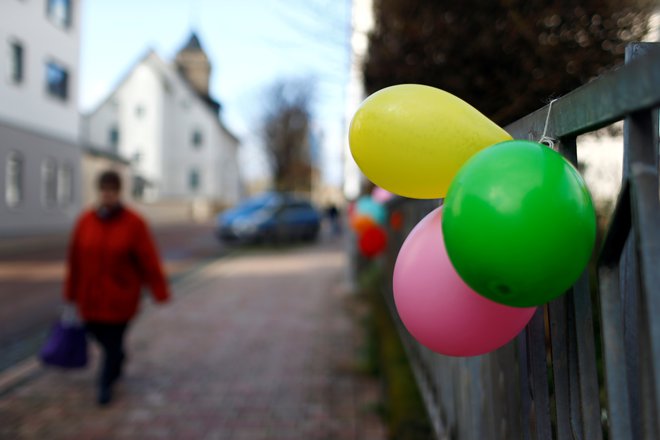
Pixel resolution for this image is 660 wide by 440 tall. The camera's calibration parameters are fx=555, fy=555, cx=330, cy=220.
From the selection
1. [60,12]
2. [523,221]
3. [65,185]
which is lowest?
[523,221]

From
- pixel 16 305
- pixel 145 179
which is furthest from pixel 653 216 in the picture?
pixel 145 179

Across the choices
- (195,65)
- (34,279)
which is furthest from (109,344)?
(195,65)

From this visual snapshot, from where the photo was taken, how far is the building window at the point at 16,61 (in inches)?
689

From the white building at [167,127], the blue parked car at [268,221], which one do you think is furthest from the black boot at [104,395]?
the white building at [167,127]

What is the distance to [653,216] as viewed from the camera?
0.83 m

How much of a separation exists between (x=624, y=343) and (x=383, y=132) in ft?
2.14

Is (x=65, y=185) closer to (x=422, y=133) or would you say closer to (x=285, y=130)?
(x=285, y=130)

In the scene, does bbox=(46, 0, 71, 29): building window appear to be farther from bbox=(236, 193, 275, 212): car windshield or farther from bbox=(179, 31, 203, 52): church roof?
bbox=(179, 31, 203, 52): church roof

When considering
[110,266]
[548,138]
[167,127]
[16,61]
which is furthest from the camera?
[167,127]

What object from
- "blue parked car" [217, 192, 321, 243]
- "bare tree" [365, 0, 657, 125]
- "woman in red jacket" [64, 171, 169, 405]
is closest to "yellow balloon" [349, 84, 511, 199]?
"bare tree" [365, 0, 657, 125]

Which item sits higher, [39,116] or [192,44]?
[192,44]

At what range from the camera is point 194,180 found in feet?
141

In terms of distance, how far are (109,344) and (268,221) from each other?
14.2 m

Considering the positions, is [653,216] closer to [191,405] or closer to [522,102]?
[522,102]
